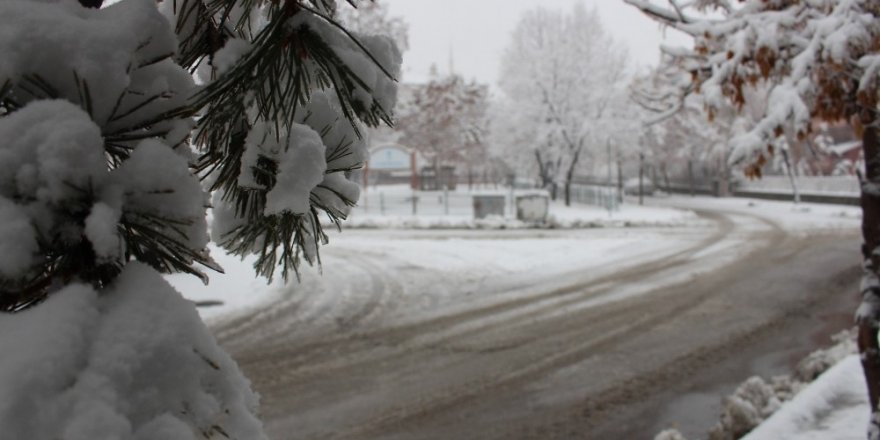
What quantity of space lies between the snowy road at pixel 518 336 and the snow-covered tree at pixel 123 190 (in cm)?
547

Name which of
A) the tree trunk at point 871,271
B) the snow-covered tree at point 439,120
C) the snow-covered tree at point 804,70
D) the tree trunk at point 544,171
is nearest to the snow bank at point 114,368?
the snow-covered tree at point 804,70

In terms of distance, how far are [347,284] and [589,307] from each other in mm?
5351

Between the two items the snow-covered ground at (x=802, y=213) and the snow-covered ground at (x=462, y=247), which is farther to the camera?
the snow-covered ground at (x=802, y=213)

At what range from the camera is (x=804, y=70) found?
3939 millimetres

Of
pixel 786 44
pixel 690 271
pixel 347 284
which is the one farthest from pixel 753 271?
pixel 786 44

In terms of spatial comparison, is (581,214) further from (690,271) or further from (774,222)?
(690,271)

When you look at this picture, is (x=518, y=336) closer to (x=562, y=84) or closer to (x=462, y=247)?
(x=462, y=247)

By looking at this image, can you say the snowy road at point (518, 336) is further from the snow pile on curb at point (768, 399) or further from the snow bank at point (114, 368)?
the snow bank at point (114, 368)

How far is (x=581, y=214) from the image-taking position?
2916 cm

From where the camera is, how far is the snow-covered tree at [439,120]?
40.9 metres

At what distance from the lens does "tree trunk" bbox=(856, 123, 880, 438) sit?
4473 millimetres

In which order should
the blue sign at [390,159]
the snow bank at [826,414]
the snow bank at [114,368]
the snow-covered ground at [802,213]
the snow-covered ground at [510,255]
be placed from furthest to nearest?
the blue sign at [390,159] → the snow-covered ground at [802,213] → the snow-covered ground at [510,255] → the snow bank at [826,414] → the snow bank at [114,368]

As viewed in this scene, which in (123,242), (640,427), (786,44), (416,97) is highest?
(416,97)

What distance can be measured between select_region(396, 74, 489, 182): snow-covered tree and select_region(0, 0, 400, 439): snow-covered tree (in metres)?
37.8
